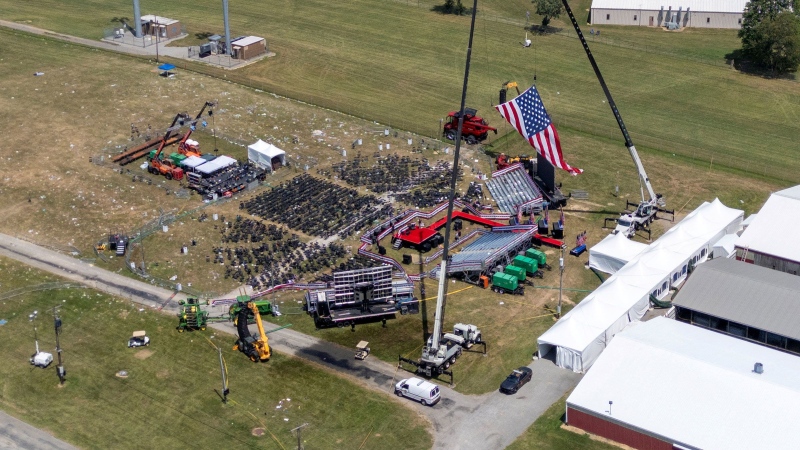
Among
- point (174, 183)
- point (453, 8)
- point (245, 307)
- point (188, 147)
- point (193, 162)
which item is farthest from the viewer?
point (453, 8)

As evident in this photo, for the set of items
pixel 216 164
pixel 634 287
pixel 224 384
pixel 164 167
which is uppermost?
pixel 216 164

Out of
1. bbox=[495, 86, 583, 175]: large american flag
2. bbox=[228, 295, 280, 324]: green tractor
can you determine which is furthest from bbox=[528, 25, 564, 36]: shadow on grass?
bbox=[228, 295, 280, 324]: green tractor

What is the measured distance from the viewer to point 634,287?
76.4m

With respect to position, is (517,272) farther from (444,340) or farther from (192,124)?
(192,124)

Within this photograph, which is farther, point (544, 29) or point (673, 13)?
point (673, 13)

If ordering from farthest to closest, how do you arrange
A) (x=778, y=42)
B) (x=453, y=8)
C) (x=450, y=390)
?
(x=453, y=8) < (x=778, y=42) < (x=450, y=390)

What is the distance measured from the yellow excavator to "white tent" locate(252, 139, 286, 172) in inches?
1062

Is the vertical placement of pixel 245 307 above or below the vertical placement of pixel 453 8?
below

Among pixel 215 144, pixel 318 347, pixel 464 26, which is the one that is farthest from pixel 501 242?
pixel 464 26

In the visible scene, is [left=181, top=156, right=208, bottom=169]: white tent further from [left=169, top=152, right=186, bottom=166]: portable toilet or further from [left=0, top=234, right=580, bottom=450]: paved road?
[left=0, top=234, right=580, bottom=450]: paved road

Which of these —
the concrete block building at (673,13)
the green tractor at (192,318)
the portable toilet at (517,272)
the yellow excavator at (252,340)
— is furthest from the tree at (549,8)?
the green tractor at (192,318)

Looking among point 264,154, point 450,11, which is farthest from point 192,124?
point 450,11

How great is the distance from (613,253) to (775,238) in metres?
12.7

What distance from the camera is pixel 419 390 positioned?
217 ft
